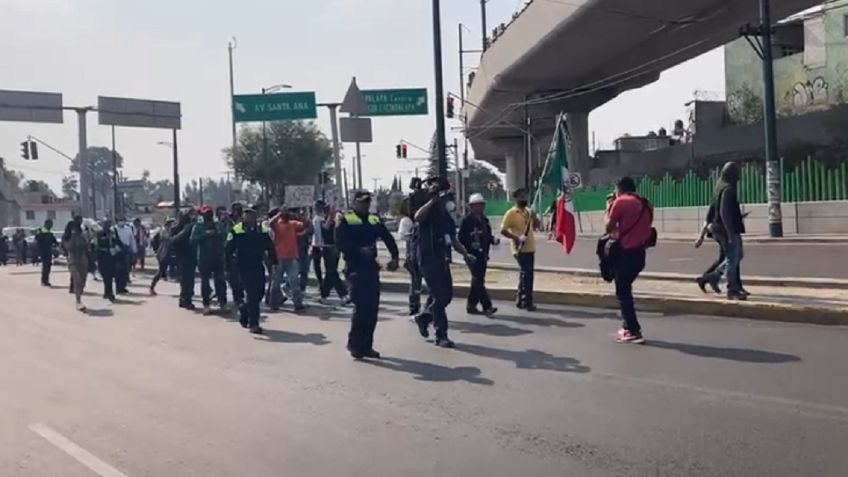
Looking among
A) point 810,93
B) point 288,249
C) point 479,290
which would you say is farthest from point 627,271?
point 810,93

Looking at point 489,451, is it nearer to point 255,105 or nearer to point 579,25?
point 255,105

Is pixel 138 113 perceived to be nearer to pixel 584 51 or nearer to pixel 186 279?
pixel 584 51

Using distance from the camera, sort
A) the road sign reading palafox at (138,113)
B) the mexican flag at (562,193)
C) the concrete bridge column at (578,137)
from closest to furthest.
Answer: the mexican flag at (562,193), the road sign reading palafox at (138,113), the concrete bridge column at (578,137)

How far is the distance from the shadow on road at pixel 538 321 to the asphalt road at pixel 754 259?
211 inches

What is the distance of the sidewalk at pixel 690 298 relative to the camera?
10531mm

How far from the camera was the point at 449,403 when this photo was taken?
738 cm

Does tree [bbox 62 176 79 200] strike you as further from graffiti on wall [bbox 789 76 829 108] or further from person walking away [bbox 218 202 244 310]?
person walking away [bbox 218 202 244 310]

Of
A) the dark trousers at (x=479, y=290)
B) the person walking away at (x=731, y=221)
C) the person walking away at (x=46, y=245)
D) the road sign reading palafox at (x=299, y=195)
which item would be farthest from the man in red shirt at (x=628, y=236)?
the person walking away at (x=46, y=245)

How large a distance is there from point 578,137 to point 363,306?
43.1 metres

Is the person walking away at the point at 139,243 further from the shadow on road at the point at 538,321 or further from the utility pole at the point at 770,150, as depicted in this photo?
the utility pole at the point at 770,150

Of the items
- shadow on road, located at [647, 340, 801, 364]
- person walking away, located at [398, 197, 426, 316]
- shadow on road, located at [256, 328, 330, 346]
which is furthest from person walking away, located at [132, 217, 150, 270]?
shadow on road, located at [647, 340, 801, 364]

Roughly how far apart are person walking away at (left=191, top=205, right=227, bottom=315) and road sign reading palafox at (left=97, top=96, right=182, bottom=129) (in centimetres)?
2555

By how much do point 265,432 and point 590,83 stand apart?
42.7 m

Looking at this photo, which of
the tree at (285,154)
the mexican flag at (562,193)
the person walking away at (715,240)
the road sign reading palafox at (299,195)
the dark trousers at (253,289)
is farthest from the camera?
the tree at (285,154)
